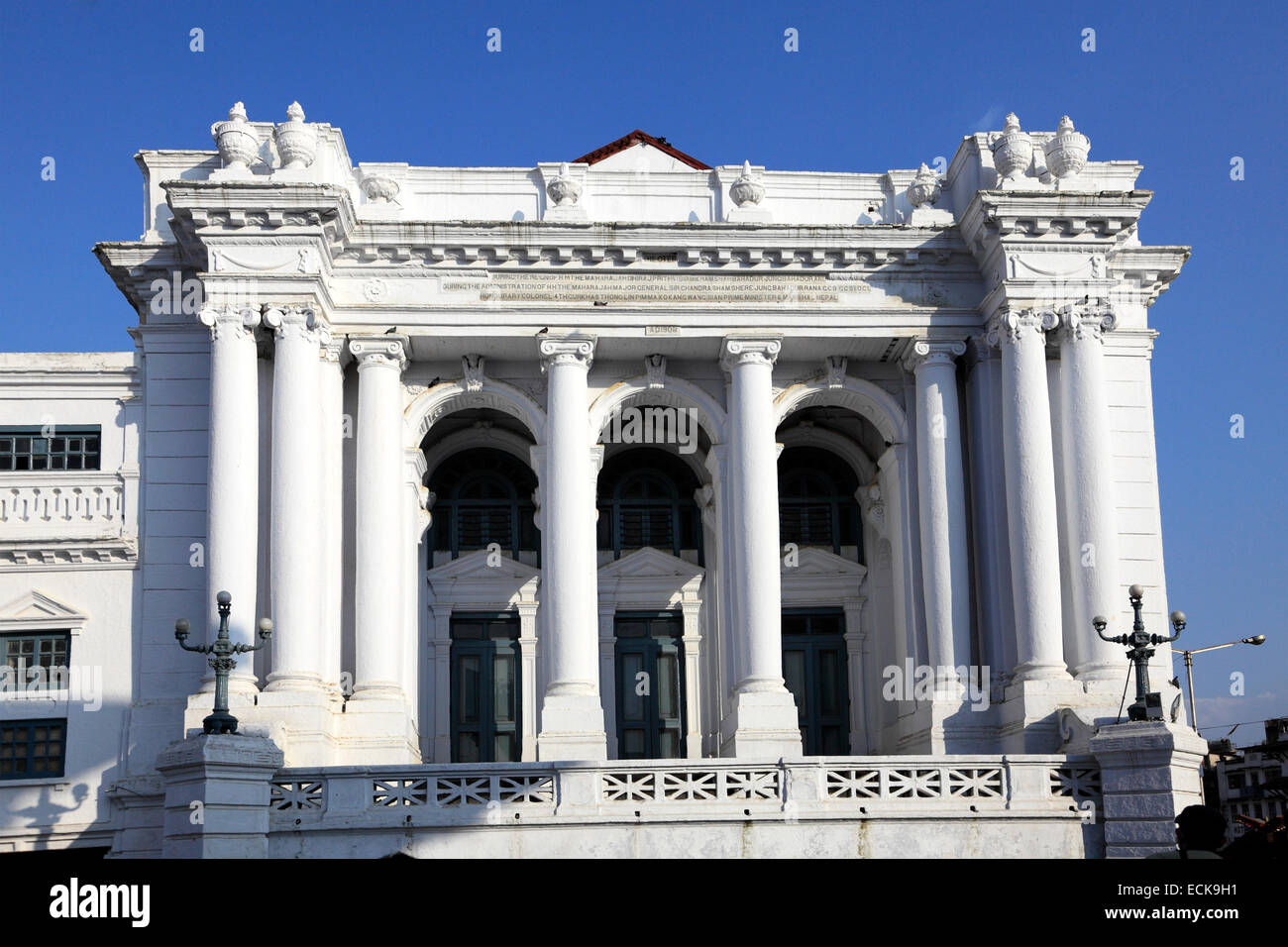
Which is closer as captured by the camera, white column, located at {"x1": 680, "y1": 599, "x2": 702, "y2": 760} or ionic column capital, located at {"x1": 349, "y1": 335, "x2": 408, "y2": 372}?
ionic column capital, located at {"x1": 349, "y1": 335, "x2": 408, "y2": 372}

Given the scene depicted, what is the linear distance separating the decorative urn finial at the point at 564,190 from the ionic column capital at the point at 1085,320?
9.91 meters

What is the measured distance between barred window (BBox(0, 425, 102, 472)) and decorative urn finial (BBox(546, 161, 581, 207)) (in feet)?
33.8

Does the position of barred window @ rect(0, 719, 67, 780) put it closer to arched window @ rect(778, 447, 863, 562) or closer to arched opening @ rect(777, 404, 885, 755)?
arched opening @ rect(777, 404, 885, 755)

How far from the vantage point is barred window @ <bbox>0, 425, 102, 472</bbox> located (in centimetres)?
3047

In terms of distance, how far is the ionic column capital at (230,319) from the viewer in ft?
93.7

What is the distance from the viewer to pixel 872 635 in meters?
34.3

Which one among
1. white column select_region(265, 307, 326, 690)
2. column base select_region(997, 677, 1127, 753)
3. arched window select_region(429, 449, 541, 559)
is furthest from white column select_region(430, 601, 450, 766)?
column base select_region(997, 677, 1127, 753)

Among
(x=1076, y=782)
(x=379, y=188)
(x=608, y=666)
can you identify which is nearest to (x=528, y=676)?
(x=608, y=666)

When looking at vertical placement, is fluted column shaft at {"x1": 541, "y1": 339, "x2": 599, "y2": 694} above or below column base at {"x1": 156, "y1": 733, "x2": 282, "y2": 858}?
above

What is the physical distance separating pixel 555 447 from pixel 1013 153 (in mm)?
10800

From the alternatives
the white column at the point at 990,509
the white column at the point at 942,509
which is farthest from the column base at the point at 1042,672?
the white column at the point at 942,509

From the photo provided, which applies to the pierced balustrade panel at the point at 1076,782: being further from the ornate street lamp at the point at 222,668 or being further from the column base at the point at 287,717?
the ornate street lamp at the point at 222,668

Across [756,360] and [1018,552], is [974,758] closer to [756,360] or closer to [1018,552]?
[1018,552]

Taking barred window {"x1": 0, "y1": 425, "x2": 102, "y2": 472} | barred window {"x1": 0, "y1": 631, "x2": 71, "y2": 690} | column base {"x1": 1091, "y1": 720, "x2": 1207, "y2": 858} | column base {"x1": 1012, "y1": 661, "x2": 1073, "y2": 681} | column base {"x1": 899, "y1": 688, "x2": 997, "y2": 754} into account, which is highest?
barred window {"x1": 0, "y1": 425, "x2": 102, "y2": 472}
